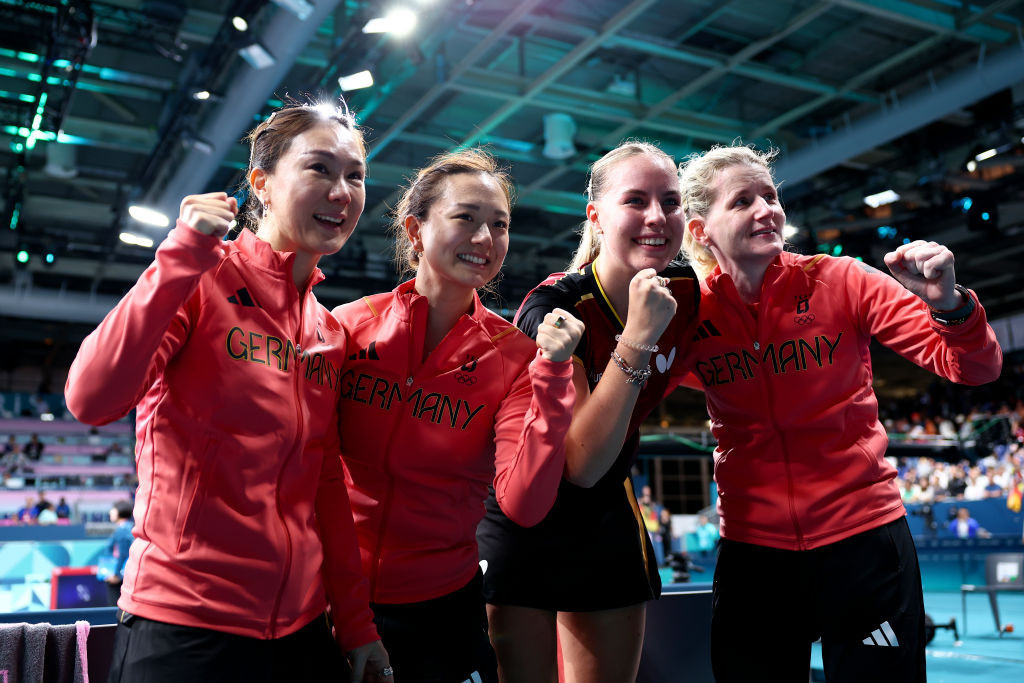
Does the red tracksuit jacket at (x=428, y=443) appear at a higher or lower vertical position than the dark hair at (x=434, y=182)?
lower

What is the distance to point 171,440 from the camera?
1.65 metres

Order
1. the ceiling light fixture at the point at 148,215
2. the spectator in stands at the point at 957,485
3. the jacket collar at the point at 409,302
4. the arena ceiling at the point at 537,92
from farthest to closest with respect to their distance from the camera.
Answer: the spectator in stands at the point at 957,485 < the ceiling light fixture at the point at 148,215 < the arena ceiling at the point at 537,92 < the jacket collar at the point at 409,302

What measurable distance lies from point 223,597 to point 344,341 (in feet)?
2.40

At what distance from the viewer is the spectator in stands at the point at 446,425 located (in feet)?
6.32

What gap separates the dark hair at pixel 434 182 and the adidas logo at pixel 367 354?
41 centimetres

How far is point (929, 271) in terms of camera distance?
6.41 feet

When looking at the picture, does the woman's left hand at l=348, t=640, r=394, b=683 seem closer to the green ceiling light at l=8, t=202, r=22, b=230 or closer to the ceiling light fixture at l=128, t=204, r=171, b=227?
the ceiling light fixture at l=128, t=204, r=171, b=227

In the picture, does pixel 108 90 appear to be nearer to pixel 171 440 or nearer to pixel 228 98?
pixel 228 98

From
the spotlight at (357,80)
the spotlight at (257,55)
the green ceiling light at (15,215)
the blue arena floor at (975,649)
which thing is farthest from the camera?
the green ceiling light at (15,215)

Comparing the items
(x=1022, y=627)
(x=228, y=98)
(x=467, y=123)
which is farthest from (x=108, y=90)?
(x=1022, y=627)

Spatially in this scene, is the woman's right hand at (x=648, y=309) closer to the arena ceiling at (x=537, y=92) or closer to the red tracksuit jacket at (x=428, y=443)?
the red tracksuit jacket at (x=428, y=443)

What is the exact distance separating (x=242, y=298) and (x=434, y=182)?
0.74 m

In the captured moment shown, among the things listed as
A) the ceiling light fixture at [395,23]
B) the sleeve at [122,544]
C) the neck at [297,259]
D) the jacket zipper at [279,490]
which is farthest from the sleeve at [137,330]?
the sleeve at [122,544]

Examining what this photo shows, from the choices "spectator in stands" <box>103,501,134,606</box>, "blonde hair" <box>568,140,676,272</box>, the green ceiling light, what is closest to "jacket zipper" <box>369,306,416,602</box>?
"blonde hair" <box>568,140,676,272</box>
